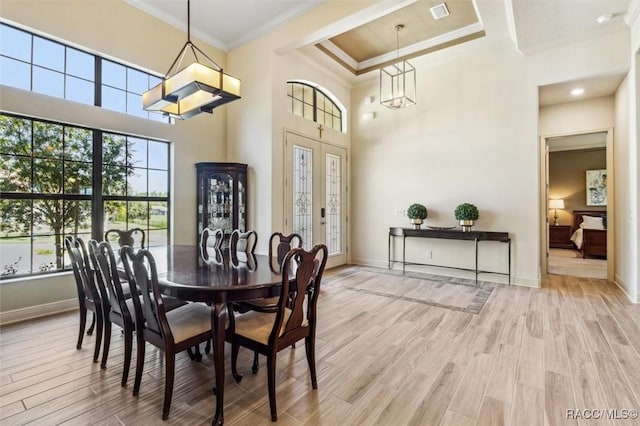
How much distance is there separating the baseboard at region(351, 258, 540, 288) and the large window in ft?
12.5

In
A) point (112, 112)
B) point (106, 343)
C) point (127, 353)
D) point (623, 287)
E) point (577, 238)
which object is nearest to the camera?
point (127, 353)

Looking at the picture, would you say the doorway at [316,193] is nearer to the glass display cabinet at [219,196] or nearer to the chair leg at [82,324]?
the glass display cabinet at [219,196]

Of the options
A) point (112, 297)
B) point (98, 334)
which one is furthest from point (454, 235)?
point (98, 334)

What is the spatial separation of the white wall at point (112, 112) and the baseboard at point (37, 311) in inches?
2.0

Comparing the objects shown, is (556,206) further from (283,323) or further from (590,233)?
(283,323)

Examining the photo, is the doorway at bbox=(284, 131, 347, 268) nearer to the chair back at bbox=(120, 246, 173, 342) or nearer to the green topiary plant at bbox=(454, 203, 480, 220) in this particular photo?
the green topiary plant at bbox=(454, 203, 480, 220)

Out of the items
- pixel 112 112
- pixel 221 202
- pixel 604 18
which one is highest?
pixel 604 18

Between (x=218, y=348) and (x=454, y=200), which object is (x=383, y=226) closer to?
(x=454, y=200)

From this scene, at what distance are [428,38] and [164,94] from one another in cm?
431

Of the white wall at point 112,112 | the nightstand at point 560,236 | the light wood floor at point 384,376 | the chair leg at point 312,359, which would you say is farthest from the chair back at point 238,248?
the nightstand at point 560,236

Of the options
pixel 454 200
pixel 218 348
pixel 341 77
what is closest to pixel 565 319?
pixel 454 200

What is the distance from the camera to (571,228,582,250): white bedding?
7.64 metres

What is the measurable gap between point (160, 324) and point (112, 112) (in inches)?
132

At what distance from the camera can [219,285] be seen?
72.6 inches
